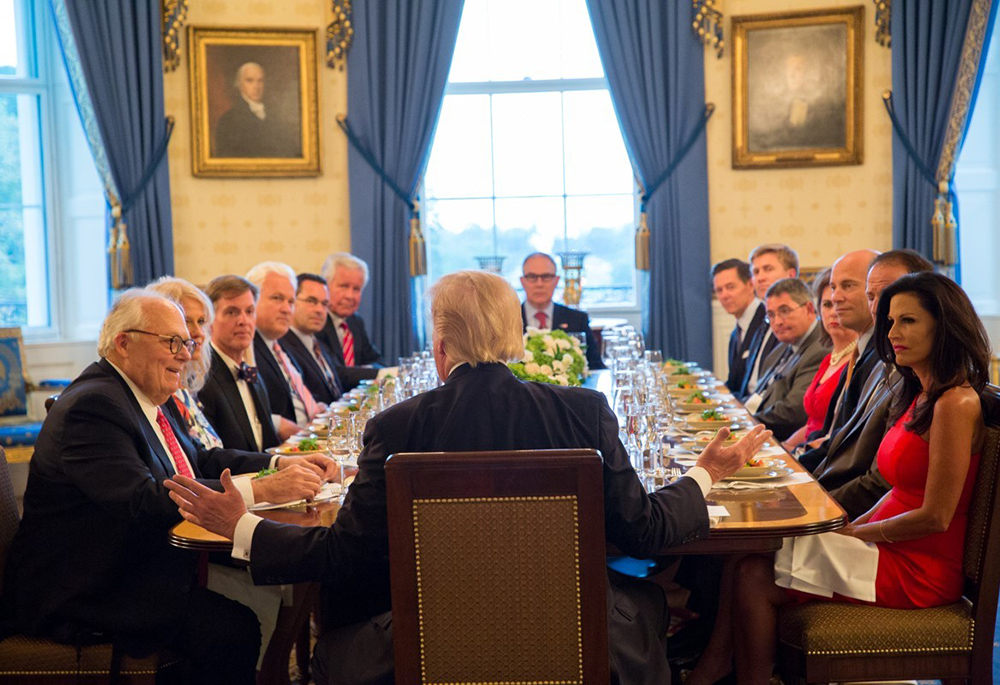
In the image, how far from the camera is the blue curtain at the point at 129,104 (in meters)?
8.02

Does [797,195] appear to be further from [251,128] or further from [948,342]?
[948,342]

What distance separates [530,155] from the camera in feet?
29.0

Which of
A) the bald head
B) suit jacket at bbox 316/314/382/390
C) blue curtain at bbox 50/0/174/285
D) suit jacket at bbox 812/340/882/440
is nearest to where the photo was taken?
suit jacket at bbox 812/340/882/440

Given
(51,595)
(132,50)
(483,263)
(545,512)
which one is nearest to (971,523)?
(545,512)

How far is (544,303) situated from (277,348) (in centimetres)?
244

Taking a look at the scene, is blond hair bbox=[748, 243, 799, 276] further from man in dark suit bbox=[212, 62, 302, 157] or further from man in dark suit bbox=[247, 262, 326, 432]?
man in dark suit bbox=[212, 62, 302, 157]

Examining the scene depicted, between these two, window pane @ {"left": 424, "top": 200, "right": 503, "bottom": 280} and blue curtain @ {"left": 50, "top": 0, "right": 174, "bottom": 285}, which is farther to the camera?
window pane @ {"left": 424, "top": 200, "right": 503, "bottom": 280}

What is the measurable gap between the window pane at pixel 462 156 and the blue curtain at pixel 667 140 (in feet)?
3.92

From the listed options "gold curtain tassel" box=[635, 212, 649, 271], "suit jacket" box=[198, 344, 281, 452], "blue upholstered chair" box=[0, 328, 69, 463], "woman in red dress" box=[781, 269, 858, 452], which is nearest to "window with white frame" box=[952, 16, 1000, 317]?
"gold curtain tassel" box=[635, 212, 649, 271]

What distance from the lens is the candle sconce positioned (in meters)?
8.37

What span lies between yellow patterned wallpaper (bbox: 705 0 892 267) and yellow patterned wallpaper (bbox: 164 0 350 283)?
2.94 m

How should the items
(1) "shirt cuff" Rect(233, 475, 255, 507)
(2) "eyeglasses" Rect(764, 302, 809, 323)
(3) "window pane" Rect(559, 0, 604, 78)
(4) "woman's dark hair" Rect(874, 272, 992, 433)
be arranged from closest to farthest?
1. (4) "woman's dark hair" Rect(874, 272, 992, 433)
2. (1) "shirt cuff" Rect(233, 475, 255, 507)
3. (2) "eyeglasses" Rect(764, 302, 809, 323)
4. (3) "window pane" Rect(559, 0, 604, 78)

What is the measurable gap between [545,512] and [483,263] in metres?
6.63

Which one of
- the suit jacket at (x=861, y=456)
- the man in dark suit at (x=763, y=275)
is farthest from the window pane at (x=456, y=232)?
the suit jacket at (x=861, y=456)
